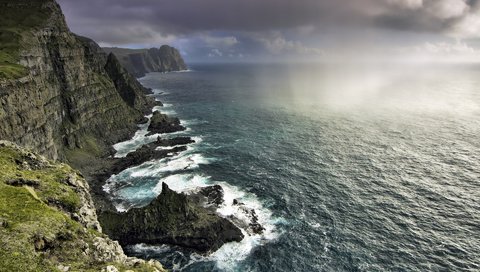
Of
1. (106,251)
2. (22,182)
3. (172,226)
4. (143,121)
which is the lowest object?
(172,226)

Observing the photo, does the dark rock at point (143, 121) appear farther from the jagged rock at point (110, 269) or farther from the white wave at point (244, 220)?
the jagged rock at point (110, 269)

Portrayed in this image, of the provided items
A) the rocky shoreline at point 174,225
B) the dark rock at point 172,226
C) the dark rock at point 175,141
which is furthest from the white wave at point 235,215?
the dark rock at point 175,141

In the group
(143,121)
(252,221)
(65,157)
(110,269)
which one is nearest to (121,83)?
(143,121)

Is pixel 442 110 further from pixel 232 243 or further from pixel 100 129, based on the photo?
pixel 100 129

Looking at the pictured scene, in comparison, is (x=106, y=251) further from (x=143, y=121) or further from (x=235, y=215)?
(x=143, y=121)

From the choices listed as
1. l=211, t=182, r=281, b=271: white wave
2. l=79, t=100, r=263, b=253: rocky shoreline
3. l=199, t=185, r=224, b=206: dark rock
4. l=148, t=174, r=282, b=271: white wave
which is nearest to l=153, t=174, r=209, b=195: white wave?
l=148, t=174, r=282, b=271: white wave
